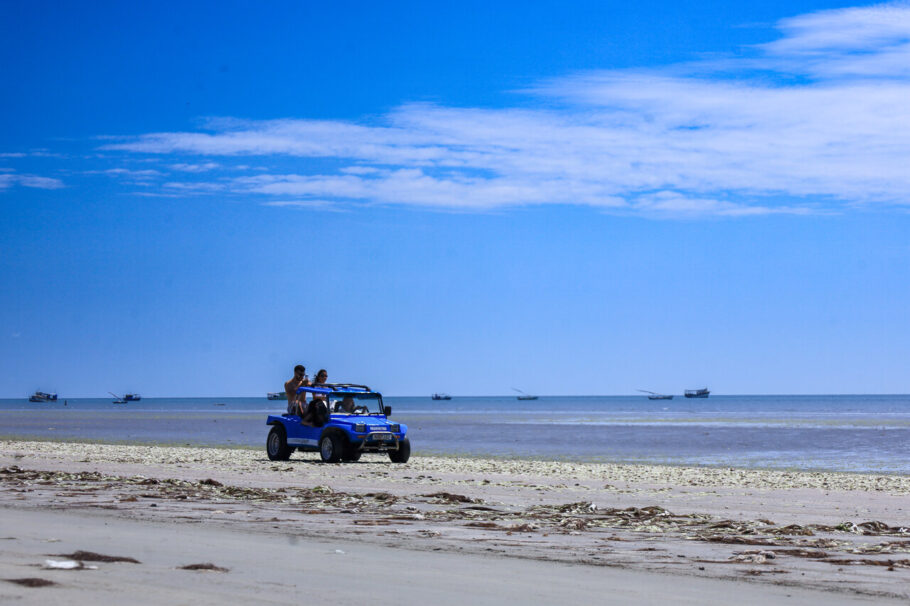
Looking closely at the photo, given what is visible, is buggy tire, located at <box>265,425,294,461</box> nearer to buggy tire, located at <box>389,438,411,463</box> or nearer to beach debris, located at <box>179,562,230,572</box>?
buggy tire, located at <box>389,438,411,463</box>

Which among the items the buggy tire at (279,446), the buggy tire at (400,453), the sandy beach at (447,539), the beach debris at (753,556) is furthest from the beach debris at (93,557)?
the buggy tire at (279,446)

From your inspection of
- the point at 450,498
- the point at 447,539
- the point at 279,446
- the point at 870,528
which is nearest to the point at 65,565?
the point at 447,539

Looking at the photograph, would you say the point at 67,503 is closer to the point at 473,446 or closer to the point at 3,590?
the point at 3,590

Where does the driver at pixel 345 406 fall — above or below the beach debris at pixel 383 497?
above

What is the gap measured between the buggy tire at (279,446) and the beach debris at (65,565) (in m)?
18.0

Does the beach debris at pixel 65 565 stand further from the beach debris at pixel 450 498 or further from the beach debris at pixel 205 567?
the beach debris at pixel 450 498

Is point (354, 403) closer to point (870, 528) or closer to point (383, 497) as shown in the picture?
point (383, 497)

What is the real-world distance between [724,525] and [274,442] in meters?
16.2

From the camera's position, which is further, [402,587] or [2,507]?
[2,507]

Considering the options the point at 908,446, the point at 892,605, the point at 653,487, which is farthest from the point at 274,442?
the point at 908,446

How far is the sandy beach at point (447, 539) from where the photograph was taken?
841 cm

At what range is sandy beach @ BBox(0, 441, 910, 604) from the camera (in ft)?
27.6

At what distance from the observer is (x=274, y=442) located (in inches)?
1082

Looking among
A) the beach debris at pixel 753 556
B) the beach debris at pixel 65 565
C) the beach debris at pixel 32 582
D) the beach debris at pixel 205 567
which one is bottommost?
the beach debris at pixel 753 556
